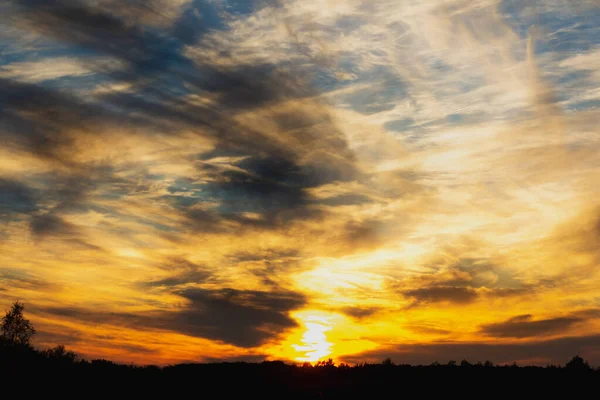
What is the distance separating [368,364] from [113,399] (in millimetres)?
16046

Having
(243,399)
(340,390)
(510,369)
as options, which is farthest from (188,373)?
(510,369)

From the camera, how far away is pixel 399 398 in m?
30.5

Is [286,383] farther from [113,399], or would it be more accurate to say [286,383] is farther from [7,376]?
[7,376]

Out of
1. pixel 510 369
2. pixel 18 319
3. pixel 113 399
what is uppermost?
pixel 18 319

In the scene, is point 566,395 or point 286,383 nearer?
point 566,395

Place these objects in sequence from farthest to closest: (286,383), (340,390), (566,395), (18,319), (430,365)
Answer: (18,319) → (430,365) → (286,383) → (340,390) → (566,395)

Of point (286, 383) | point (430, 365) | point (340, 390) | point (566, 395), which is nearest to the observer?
point (566, 395)

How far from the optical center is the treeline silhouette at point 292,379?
31672mm

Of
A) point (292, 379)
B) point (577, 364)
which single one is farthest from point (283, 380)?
point (577, 364)

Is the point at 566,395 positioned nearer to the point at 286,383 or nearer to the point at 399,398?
the point at 399,398

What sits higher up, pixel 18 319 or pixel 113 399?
pixel 18 319

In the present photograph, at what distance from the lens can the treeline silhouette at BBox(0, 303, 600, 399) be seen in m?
31.7

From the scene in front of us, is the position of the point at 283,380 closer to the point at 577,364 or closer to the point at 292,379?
the point at 292,379

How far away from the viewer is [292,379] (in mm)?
35406
